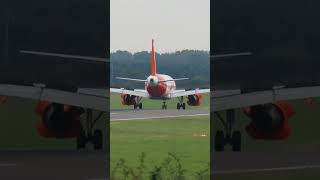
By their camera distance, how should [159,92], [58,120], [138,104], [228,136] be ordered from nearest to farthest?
[228,136], [58,120], [159,92], [138,104]

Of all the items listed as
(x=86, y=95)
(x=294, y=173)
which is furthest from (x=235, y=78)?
(x=86, y=95)

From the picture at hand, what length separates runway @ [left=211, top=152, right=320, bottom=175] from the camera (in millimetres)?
9945

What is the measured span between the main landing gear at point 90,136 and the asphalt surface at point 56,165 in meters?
0.17

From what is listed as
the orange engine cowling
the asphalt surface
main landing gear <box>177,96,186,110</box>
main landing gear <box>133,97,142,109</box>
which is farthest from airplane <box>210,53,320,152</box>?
main landing gear <box>177,96,186,110</box>

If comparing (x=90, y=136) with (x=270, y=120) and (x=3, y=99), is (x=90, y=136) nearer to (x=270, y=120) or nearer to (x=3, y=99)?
(x=3, y=99)

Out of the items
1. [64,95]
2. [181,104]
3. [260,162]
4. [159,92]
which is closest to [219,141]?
[260,162]

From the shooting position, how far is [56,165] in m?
9.84

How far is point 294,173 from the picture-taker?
10125 millimetres

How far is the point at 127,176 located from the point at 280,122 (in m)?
3.18

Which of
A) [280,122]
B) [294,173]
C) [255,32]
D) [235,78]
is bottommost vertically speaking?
[294,173]

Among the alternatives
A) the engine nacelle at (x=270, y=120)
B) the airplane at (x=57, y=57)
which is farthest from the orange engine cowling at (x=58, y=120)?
the engine nacelle at (x=270, y=120)

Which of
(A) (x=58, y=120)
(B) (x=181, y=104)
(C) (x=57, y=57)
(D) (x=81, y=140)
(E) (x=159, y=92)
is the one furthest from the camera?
(B) (x=181, y=104)

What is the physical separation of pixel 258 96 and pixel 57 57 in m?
3.76

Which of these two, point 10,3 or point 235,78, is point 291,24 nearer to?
point 235,78
